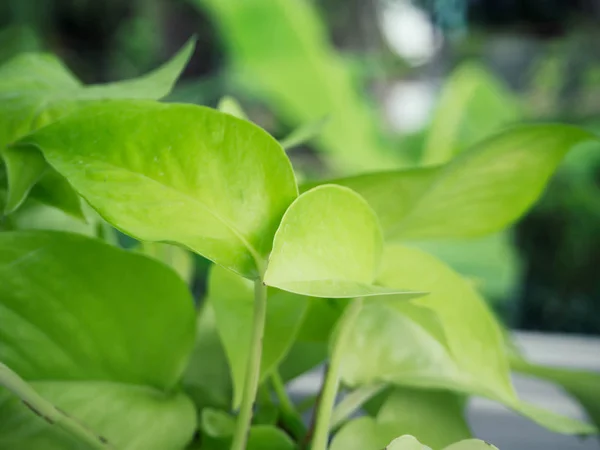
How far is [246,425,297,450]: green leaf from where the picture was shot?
17cm

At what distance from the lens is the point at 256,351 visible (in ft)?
0.46

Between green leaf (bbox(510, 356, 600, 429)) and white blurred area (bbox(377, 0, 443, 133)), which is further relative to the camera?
white blurred area (bbox(377, 0, 443, 133))

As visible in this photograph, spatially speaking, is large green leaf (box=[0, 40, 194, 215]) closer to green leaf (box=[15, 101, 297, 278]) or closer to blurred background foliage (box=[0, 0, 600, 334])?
green leaf (box=[15, 101, 297, 278])

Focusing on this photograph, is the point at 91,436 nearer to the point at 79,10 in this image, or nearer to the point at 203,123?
the point at 203,123

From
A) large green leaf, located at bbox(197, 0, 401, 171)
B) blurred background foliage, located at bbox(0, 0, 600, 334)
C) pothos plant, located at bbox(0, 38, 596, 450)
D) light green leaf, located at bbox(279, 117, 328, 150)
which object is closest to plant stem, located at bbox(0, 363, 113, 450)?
pothos plant, located at bbox(0, 38, 596, 450)

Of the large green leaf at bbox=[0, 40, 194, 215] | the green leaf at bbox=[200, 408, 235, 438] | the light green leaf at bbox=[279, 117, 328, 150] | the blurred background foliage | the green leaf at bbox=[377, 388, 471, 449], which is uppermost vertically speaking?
the large green leaf at bbox=[0, 40, 194, 215]

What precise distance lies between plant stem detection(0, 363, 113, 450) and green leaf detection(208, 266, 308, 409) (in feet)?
0.13

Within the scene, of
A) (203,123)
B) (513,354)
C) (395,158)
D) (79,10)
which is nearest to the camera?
(203,123)

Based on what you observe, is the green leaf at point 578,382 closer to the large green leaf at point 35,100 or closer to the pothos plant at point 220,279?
the pothos plant at point 220,279

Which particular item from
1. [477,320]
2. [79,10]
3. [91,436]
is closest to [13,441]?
[91,436]

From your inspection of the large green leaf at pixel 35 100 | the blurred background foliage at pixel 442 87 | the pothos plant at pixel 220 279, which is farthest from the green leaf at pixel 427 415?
the blurred background foliage at pixel 442 87

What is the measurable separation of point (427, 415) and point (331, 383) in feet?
0.19

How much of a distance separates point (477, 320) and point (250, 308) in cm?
7

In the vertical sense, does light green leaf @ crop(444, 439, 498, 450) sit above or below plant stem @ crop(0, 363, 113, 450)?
above
